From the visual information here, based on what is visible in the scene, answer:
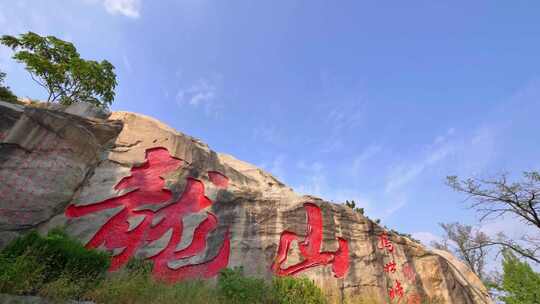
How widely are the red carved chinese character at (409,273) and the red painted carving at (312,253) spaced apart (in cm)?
176

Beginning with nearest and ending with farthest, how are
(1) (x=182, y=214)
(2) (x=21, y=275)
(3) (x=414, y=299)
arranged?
(2) (x=21, y=275), (1) (x=182, y=214), (3) (x=414, y=299)

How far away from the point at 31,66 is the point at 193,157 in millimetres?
11300

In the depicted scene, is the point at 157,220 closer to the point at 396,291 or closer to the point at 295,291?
the point at 295,291

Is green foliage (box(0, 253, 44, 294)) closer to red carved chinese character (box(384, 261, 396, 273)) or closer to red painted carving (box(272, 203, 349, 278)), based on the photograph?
red painted carving (box(272, 203, 349, 278))

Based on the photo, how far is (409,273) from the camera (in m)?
8.95

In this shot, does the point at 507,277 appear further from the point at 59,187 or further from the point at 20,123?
the point at 20,123

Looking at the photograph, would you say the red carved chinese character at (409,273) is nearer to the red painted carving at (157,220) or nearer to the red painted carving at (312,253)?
the red painted carving at (312,253)

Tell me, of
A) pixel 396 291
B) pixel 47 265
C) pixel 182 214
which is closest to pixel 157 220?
pixel 182 214

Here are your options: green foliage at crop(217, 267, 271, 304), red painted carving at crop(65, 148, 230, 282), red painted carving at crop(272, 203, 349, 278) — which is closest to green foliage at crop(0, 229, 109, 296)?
red painted carving at crop(65, 148, 230, 282)

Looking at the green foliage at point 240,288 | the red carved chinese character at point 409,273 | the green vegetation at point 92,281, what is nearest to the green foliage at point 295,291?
the green vegetation at point 92,281

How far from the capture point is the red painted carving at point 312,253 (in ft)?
26.3

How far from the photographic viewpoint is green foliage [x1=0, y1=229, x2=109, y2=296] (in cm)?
429

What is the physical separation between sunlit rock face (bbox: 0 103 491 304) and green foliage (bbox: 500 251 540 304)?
422cm

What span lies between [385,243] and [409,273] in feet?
3.13
